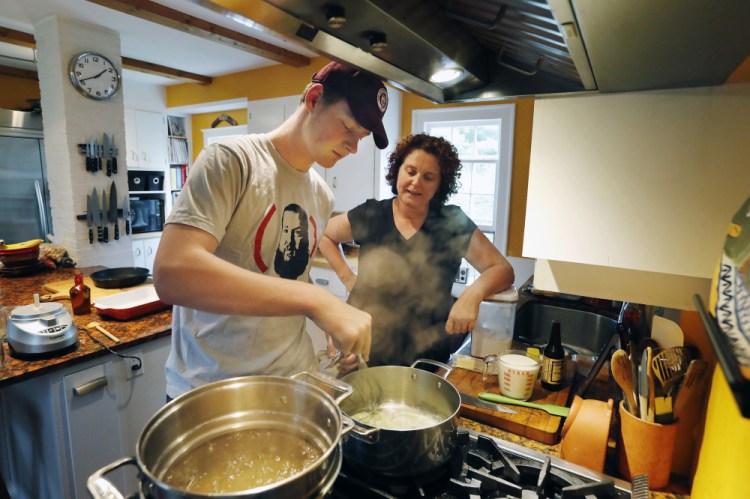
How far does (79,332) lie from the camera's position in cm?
182

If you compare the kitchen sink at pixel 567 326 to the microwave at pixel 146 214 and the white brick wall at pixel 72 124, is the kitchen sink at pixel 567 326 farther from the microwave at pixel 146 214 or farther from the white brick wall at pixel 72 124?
the microwave at pixel 146 214

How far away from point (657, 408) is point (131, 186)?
6160mm

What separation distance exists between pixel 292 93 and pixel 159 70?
66.0 inches

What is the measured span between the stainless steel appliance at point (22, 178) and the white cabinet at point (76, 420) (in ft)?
10.6

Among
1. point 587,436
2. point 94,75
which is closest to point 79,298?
point 587,436

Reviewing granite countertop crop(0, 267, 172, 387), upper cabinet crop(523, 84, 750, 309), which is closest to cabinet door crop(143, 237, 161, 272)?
granite countertop crop(0, 267, 172, 387)

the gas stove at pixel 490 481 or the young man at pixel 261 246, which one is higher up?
the young man at pixel 261 246

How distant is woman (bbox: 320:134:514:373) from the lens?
1.75 metres

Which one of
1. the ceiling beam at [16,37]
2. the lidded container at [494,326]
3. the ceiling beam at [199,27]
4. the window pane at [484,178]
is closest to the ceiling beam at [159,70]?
the ceiling beam at [16,37]

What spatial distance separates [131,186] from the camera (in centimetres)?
551

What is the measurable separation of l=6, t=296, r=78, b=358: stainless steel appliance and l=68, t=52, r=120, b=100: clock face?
274 cm

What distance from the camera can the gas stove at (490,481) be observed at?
77cm

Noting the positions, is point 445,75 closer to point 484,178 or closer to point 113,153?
point 484,178

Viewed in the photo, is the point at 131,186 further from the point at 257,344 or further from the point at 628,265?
the point at 628,265
